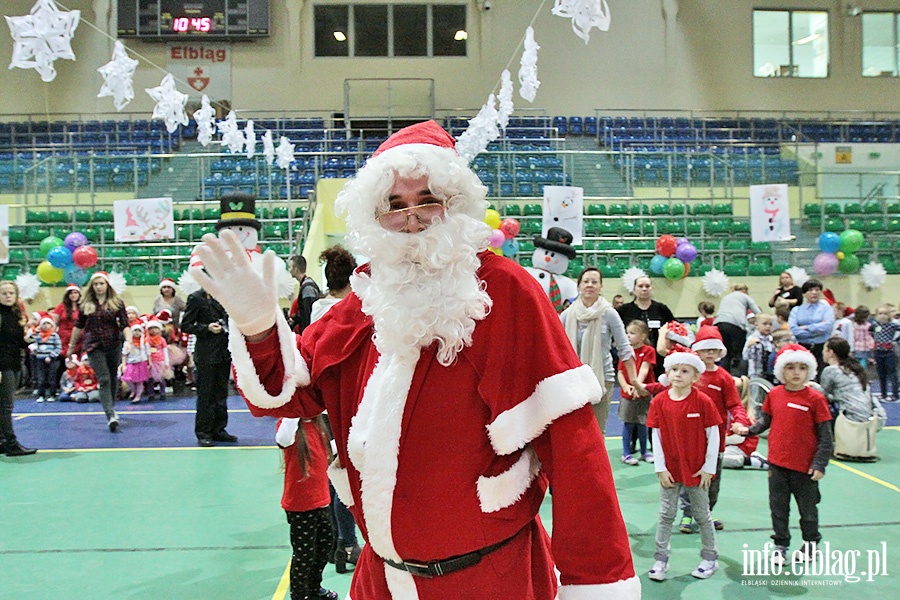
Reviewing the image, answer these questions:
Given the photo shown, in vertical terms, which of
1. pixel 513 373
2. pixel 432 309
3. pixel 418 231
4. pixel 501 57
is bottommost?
pixel 513 373

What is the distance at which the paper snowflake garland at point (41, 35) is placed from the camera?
25.8 feet

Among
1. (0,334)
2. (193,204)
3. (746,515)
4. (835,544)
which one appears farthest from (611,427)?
(193,204)

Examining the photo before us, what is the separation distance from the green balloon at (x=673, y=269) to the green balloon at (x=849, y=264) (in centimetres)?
309

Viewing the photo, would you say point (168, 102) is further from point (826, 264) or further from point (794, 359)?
point (826, 264)

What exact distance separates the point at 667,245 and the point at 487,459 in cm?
1227

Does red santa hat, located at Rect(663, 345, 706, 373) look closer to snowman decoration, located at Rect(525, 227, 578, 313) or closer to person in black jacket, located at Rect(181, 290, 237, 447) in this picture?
snowman decoration, located at Rect(525, 227, 578, 313)

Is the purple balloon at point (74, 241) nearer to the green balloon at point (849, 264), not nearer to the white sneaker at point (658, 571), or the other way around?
the white sneaker at point (658, 571)

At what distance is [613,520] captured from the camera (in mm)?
1594

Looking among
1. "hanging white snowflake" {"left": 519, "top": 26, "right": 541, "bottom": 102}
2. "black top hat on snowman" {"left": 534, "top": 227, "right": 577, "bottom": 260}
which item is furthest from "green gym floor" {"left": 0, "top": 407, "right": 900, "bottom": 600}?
"hanging white snowflake" {"left": 519, "top": 26, "right": 541, "bottom": 102}

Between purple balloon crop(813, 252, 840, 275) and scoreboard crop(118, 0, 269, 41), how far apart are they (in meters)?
14.0

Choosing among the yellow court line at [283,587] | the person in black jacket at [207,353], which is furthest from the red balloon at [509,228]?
the yellow court line at [283,587]

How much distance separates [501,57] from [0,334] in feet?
50.7

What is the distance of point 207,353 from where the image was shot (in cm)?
712

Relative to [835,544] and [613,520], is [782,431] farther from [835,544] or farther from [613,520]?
[613,520]
